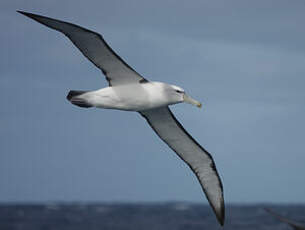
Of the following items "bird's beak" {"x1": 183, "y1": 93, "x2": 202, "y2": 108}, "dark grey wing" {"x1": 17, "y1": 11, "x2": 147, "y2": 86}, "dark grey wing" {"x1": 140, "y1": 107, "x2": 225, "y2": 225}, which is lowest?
"dark grey wing" {"x1": 140, "y1": 107, "x2": 225, "y2": 225}

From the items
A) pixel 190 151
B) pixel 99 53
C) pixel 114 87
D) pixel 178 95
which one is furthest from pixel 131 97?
pixel 190 151

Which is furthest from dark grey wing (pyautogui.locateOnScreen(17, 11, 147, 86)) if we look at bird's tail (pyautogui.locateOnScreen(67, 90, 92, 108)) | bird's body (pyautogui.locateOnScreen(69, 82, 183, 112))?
bird's tail (pyautogui.locateOnScreen(67, 90, 92, 108))

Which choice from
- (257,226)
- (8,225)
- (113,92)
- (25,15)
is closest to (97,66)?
(113,92)

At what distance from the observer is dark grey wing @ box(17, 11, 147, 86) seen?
A: 11.1 m

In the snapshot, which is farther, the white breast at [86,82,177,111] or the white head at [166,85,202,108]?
the white head at [166,85,202,108]

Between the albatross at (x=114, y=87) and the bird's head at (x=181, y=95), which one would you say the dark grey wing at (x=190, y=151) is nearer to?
the albatross at (x=114, y=87)

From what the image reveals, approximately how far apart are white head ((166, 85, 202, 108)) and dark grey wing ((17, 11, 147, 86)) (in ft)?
2.01

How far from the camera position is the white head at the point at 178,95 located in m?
12.0

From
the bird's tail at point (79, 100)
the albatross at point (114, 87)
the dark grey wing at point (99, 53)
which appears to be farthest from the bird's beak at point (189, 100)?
the bird's tail at point (79, 100)

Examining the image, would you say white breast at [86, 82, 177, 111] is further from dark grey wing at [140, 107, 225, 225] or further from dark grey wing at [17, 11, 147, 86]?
dark grey wing at [140, 107, 225, 225]

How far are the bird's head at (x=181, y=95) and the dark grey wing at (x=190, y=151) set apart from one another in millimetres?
1328

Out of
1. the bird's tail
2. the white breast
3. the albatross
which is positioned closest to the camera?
the albatross

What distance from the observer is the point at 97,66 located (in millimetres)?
12188

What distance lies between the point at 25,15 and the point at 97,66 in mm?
2506
